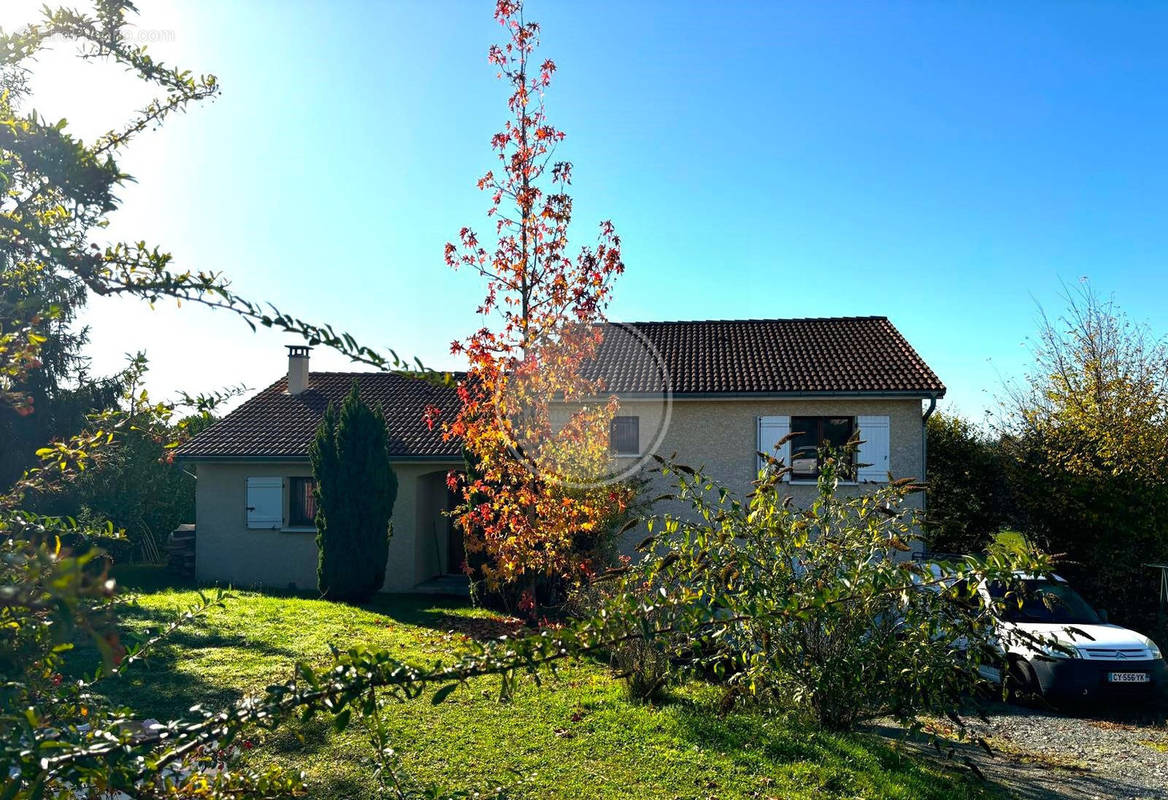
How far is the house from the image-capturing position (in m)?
15.1

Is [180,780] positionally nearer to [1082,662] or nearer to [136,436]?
[136,436]

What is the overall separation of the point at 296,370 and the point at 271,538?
4764mm

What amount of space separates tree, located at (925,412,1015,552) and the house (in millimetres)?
1863

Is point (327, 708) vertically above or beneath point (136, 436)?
beneath

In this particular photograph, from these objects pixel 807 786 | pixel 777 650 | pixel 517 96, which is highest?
pixel 517 96

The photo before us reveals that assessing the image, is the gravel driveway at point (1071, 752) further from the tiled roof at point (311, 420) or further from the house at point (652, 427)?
the tiled roof at point (311, 420)

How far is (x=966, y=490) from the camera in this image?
16.2 meters

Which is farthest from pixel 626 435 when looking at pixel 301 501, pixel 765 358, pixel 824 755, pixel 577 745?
pixel 824 755

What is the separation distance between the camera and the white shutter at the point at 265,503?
16750 mm

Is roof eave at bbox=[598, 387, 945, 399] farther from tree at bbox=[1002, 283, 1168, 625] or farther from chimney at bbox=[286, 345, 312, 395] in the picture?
chimney at bbox=[286, 345, 312, 395]

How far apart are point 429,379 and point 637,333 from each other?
17629mm

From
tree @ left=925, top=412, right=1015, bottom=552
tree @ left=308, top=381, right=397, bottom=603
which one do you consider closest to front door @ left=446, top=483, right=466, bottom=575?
tree @ left=308, top=381, right=397, bottom=603

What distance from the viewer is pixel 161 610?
37.9 ft

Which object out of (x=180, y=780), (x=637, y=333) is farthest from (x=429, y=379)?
(x=637, y=333)
